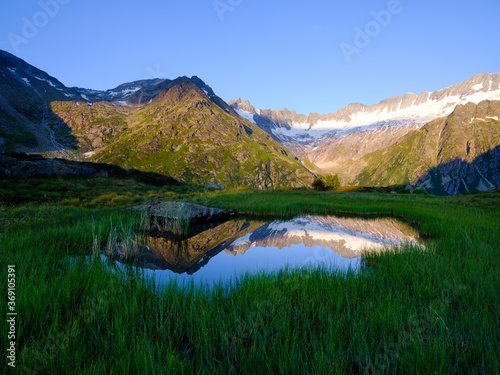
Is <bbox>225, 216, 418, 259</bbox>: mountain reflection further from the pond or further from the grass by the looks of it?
the grass

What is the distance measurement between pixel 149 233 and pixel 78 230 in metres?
4.21

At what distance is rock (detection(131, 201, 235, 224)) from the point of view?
14.5 m

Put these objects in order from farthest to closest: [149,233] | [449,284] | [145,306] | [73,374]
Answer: [149,233], [449,284], [145,306], [73,374]

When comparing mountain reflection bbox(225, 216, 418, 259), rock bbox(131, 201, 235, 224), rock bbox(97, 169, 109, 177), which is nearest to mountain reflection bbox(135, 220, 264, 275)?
mountain reflection bbox(225, 216, 418, 259)

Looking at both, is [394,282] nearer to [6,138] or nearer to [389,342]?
[389,342]

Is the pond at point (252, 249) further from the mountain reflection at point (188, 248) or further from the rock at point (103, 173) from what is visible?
the rock at point (103, 173)

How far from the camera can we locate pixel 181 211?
1503 centimetres

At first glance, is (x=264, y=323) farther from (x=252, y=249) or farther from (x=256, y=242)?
(x=256, y=242)

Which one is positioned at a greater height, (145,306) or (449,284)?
(449,284)

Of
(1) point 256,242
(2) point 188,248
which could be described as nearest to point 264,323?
(2) point 188,248

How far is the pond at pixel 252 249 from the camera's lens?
721 centimetres

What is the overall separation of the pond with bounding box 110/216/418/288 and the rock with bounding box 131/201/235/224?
133 centimetres

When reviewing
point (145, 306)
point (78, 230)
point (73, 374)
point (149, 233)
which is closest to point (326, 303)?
point (145, 306)

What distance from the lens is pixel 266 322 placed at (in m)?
3.58
